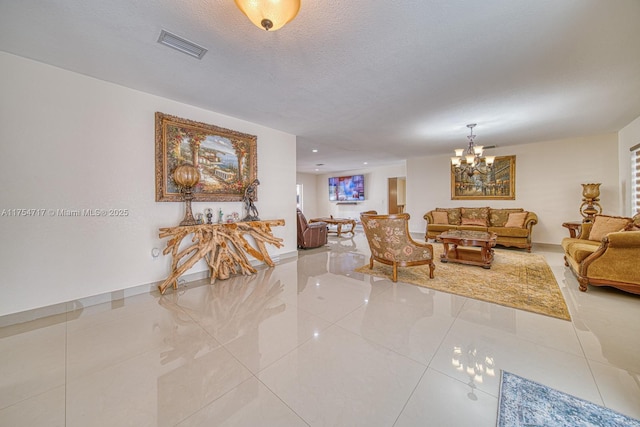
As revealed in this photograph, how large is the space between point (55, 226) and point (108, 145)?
41.4 inches

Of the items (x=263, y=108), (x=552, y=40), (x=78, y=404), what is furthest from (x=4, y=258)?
(x=552, y=40)

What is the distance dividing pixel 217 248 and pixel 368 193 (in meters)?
7.68

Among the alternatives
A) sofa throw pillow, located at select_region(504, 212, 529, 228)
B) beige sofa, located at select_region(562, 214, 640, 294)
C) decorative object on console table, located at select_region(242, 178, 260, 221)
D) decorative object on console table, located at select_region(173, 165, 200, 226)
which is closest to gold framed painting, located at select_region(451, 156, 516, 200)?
sofa throw pillow, located at select_region(504, 212, 529, 228)

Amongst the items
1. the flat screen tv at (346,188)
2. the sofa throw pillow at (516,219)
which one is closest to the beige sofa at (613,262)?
the sofa throw pillow at (516,219)

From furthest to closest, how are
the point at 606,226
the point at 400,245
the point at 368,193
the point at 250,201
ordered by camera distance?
the point at 368,193, the point at 250,201, the point at 606,226, the point at 400,245

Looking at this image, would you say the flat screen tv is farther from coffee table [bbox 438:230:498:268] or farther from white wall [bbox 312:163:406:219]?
coffee table [bbox 438:230:498:268]

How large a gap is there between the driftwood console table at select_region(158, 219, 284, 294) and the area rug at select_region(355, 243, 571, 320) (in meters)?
1.80

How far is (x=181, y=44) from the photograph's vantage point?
211cm

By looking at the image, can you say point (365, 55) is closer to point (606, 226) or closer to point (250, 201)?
point (250, 201)

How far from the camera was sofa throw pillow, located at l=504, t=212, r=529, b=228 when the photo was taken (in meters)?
5.42

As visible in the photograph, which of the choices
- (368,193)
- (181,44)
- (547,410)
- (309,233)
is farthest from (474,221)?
(181,44)

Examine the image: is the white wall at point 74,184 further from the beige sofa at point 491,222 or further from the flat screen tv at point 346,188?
the flat screen tv at point 346,188

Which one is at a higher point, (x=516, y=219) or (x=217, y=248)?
(x=516, y=219)

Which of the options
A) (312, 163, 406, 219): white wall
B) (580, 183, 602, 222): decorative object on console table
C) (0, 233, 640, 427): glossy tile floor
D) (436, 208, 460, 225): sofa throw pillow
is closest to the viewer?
(0, 233, 640, 427): glossy tile floor
